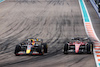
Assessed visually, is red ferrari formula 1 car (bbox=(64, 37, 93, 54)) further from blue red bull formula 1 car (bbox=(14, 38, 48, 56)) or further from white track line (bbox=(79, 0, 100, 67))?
blue red bull formula 1 car (bbox=(14, 38, 48, 56))

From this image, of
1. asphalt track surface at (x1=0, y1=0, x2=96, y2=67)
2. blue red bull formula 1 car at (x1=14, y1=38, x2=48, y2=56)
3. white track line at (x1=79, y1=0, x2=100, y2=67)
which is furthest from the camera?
white track line at (x1=79, y1=0, x2=100, y2=67)

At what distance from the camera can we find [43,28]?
20234mm

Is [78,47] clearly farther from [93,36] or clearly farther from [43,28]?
[43,28]

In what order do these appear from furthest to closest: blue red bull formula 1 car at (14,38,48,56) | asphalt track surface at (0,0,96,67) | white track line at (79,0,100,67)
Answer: white track line at (79,0,100,67) < blue red bull formula 1 car at (14,38,48,56) < asphalt track surface at (0,0,96,67)

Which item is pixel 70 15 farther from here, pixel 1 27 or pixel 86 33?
pixel 1 27

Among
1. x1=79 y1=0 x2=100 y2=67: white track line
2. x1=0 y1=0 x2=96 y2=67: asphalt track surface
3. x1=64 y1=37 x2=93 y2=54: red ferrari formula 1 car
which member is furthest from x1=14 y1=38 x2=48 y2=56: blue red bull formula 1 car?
x1=79 y1=0 x2=100 y2=67: white track line

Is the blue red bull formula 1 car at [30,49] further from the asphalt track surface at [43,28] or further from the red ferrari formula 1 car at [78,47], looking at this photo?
the red ferrari formula 1 car at [78,47]

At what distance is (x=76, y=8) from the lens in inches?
1092

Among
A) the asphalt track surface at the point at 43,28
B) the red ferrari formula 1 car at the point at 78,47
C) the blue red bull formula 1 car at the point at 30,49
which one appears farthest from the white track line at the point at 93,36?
the blue red bull formula 1 car at the point at 30,49

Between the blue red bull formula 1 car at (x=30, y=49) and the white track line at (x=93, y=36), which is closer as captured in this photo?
the blue red bull formula 1 car at (x=30, y=49)

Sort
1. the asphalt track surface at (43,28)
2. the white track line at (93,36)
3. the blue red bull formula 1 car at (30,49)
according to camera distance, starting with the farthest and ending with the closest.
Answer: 1. the white track line at (93,36)
2. the blue red bull formula 1 car at (30,49)
3. the asphalt track surface at (43,28)

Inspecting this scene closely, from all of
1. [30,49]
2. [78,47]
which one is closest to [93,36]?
[78,47]

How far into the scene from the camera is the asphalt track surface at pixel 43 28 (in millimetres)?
12484

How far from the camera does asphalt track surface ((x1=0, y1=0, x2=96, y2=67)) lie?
1248 centimetres
